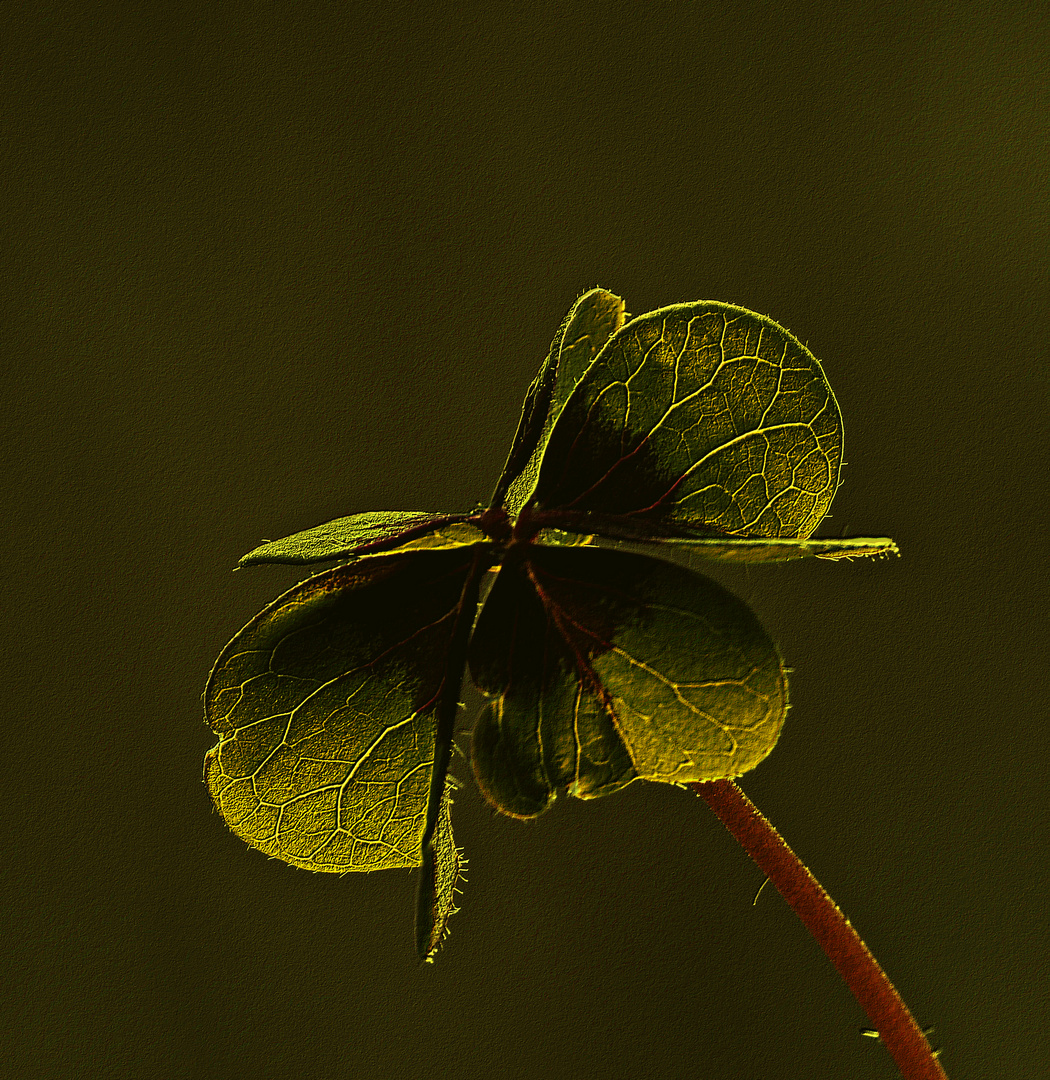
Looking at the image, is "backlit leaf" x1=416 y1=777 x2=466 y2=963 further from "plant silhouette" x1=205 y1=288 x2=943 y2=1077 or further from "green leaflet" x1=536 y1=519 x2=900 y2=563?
"green leaflet" x1=536 y1=519 x2=900 y2=563

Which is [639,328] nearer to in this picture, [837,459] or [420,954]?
[837,459]

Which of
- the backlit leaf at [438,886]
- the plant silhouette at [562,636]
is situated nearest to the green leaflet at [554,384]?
the plant silhouette at [562,636]

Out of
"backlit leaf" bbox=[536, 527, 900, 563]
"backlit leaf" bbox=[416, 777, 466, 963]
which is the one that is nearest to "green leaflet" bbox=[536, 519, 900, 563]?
"backlit leaf" bbox=[536, 527, 900, 563]

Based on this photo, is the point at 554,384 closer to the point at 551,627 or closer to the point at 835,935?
the point at 551,627

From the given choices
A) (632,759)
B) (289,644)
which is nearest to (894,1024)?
(632,759)

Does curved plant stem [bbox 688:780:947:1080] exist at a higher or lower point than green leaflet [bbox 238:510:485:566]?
lower

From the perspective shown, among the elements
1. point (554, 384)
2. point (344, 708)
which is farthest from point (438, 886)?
point (554, 384)
